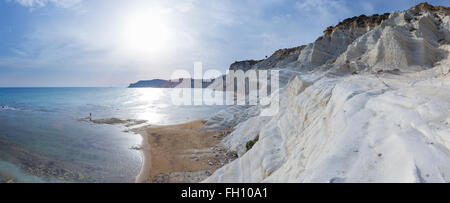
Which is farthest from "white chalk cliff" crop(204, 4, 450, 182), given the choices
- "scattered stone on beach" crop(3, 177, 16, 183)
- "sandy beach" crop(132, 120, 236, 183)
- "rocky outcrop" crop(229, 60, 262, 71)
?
"rocky outcrop" crop(229, 60, 262, 71)

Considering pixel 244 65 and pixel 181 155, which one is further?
pixel 244 65

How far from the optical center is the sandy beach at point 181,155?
10852 mm

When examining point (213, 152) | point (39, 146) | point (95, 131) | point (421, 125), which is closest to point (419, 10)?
point (213, 152)

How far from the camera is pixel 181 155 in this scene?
1355cm

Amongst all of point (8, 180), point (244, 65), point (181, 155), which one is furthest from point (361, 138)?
point (244, 65)

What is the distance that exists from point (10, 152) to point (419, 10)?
1862 inches

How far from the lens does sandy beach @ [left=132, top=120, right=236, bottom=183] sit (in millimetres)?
10852

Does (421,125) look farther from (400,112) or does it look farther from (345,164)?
(345,164)

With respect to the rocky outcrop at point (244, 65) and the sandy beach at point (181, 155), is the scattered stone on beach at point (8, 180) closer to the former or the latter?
the sandy beach at point (181, 155)

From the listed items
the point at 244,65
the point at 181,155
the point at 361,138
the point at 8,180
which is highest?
the point at 244,65

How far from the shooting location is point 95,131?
2158 cm

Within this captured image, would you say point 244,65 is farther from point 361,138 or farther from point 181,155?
point 361,138

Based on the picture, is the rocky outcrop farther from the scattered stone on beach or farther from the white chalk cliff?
the scattered stone on beach

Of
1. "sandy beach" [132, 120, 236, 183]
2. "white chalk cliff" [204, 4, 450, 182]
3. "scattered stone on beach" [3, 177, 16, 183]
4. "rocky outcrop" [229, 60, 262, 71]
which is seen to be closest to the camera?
"white chalk cliff" [204, 4, 450, 182]
